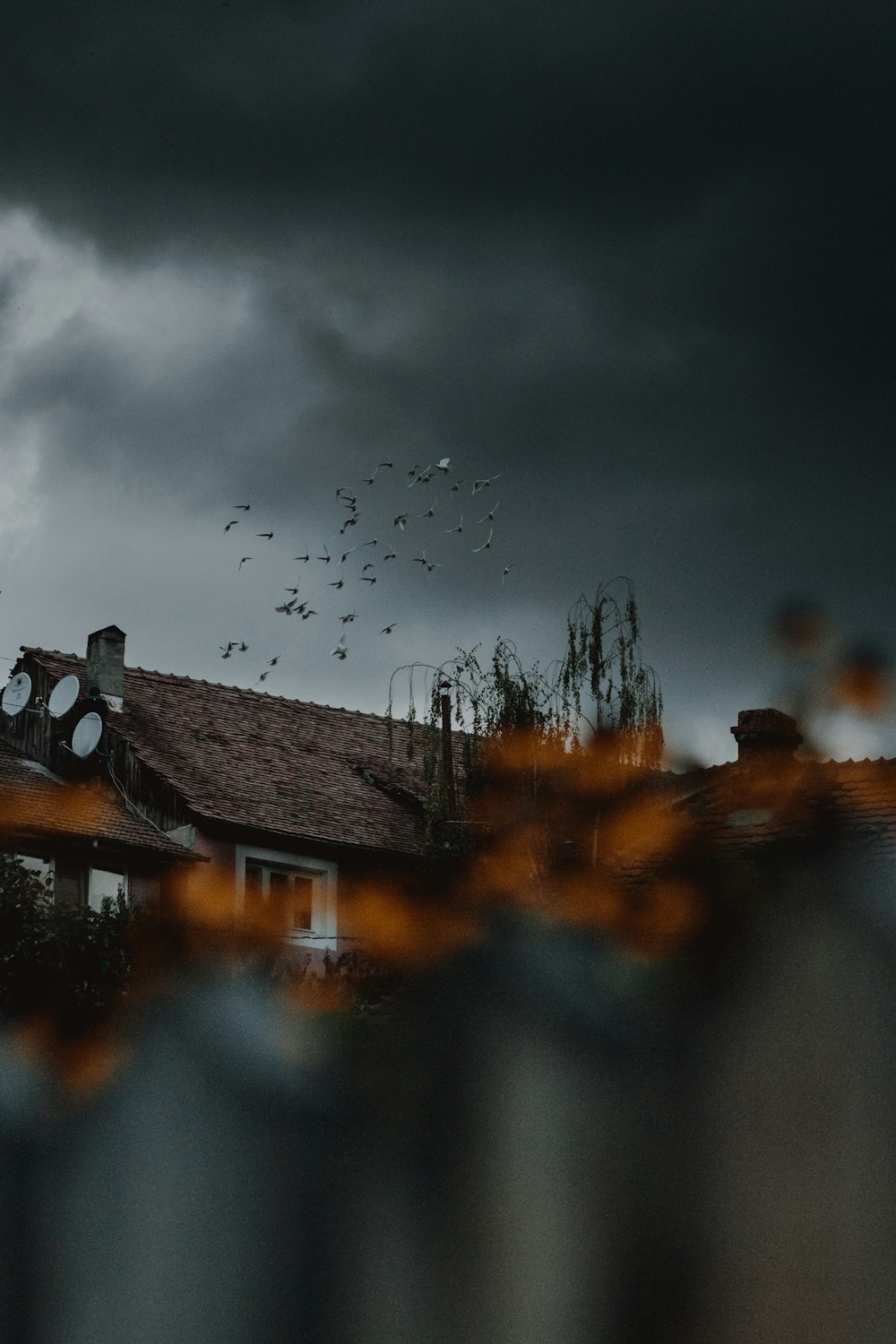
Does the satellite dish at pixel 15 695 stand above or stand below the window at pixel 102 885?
above

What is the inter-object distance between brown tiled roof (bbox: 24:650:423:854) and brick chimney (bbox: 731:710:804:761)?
260 inches

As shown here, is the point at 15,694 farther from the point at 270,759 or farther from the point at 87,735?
the point at 270,759

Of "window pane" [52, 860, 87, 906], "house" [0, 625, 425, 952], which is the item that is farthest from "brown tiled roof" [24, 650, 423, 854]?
"window pane" [52, 860, 87, 906]

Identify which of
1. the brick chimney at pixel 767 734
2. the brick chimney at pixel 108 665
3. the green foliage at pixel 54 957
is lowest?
the green foliage at pixel 54 957

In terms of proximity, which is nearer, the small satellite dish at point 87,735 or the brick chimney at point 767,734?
the brick chimney at point 767,734

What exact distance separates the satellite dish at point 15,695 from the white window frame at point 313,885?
14.5 ft

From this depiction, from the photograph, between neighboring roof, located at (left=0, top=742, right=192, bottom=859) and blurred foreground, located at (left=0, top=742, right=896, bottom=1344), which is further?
neighboring roof, located at (left=0, top=742, right=192, bottom=859)

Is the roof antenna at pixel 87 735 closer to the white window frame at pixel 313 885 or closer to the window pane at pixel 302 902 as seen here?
the white window frame at pixel 313 885

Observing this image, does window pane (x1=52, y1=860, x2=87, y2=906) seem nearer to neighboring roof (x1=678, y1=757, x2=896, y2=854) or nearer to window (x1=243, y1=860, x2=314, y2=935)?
window (x1=243, y1=860, x2=314, y2=935)

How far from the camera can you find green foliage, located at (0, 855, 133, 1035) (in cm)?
2108

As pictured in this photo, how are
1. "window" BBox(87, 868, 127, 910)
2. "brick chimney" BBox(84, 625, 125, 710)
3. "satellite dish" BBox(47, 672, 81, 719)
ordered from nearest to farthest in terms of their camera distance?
"window" BBox(87, 868, 127, 910)
"satellite dish" BBox(47, 672, 81, 719)
"brick chimney" BBox(84, 625, 125, 710)

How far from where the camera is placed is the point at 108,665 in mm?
28297

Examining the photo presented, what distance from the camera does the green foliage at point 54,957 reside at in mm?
21078

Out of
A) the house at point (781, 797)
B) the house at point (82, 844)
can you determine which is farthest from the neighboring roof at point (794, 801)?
the house at point (82, 844)
